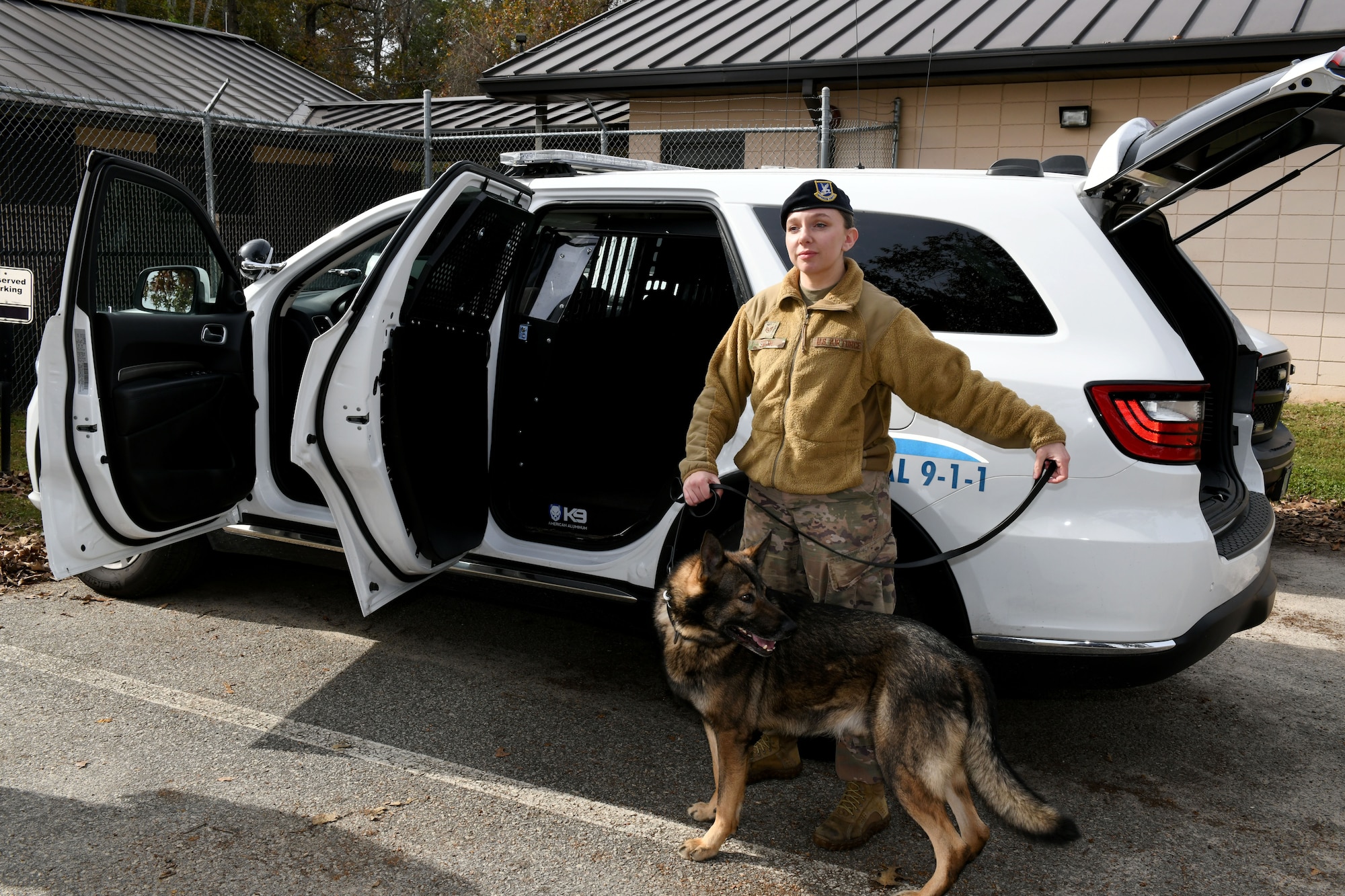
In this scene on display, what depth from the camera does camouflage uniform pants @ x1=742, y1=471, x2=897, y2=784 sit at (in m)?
3.08


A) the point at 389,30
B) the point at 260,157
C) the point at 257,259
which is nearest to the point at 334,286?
the point at 257,259

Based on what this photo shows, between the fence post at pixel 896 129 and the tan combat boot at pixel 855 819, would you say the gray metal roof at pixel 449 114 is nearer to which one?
the fence post at pixel 896 129

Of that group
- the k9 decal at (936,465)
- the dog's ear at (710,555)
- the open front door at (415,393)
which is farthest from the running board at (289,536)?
the k9 decal at (936,465)

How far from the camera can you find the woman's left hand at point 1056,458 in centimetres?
279

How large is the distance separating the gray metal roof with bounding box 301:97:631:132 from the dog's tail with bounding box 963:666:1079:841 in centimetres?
1372

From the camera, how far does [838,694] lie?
9.59 ft

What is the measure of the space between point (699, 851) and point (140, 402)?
250 cm

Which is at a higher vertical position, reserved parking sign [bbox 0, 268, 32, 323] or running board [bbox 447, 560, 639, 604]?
reserved parking sign [bbox 0, 268, 32, 323]

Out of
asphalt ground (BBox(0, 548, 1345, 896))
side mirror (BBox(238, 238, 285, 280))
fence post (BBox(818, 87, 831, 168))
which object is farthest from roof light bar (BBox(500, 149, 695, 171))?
fence post (BBox(818, 87, 831, 168))

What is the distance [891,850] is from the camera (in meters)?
3.10

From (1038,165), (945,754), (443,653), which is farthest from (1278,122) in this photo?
(443,653)

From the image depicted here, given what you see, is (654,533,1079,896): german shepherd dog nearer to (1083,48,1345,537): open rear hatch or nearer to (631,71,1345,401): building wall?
(1083,48,1345,537): open rear hatch

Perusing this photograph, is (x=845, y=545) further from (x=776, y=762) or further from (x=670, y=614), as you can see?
(x=776, y=762)

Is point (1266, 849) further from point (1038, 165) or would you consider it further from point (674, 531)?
point (1038, 165)
